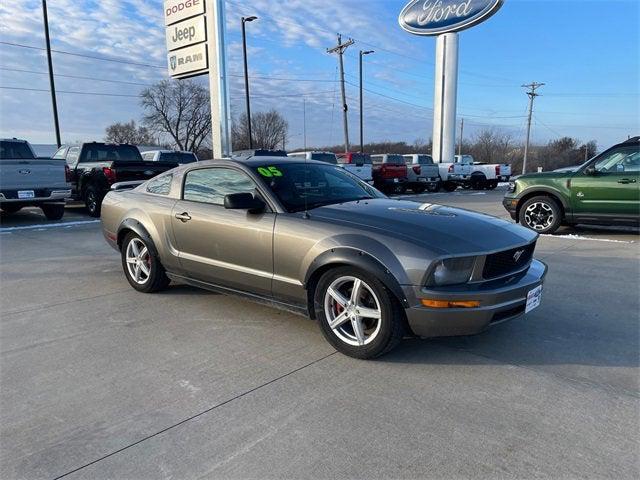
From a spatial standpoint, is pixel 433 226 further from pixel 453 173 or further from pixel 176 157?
pixel 453 173

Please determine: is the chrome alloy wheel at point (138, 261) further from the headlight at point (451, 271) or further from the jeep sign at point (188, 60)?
the jeep sign at point (188, 60)

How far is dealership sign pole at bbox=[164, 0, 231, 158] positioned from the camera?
13172 mm

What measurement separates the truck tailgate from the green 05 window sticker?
27.8 feet

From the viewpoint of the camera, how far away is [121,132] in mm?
67688

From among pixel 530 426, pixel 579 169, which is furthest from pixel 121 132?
pixel 530 426

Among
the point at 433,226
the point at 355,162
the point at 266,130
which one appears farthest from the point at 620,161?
the point at 266,130

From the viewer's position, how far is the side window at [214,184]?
4.36 metres

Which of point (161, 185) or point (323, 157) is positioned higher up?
point (323, 157)

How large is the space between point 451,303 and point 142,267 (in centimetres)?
352

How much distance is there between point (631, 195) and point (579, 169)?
1019mm

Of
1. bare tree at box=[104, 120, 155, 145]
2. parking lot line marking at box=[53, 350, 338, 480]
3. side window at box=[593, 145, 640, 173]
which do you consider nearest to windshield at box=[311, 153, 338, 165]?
side window at box=[593, 145, 640, 173]

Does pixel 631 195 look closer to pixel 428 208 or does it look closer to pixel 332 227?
pixel 428 208

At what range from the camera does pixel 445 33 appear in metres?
27.8

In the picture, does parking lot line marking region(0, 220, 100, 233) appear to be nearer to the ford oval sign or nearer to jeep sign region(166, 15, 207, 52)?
jeep sign region(166, 15, 207, 52)
